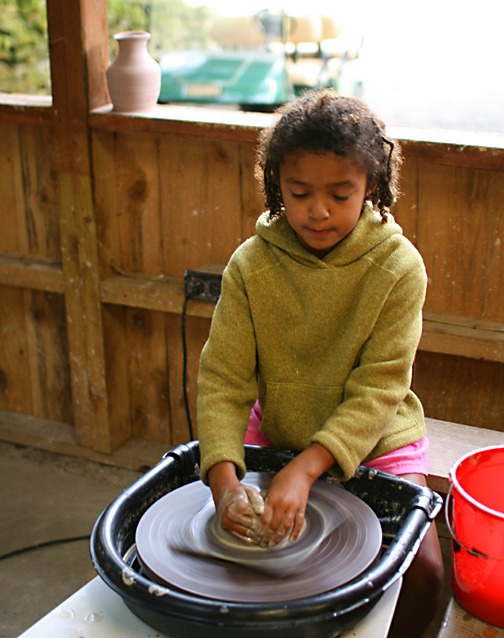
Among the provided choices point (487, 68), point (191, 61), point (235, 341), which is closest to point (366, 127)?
point (235, 341)

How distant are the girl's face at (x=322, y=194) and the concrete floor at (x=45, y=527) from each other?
1.19 metres

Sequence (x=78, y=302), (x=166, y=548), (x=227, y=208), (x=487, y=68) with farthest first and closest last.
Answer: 1. (x=487, y=68)
2. (x=78, y=302)
3. (x=227, y=208)
4. (x=166, y=548)

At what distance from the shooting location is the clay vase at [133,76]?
8.53ft

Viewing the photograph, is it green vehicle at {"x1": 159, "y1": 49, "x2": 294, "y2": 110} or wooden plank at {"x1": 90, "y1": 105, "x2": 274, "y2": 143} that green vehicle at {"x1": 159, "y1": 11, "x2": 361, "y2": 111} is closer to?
green vehicle at {"x1": 159, "y1": 49, "x2": 294, "y2": 110}

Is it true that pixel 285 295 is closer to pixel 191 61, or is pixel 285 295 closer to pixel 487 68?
pixel 191 61

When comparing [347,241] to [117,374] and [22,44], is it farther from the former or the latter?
[22,44]

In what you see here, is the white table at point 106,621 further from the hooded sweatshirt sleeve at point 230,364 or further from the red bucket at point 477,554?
the hooded sweatshirt sleeve at point 230,364

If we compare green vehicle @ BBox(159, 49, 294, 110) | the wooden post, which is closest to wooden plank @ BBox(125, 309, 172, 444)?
the wooden post

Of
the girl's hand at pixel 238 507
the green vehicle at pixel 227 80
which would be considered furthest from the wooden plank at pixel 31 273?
the green vehicle at pixel 227 80

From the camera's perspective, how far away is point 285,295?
175cm

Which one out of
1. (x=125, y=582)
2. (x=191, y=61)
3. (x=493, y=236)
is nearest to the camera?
(x=125, y=582)

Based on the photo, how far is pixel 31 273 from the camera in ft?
9.80

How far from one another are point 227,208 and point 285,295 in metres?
0.99

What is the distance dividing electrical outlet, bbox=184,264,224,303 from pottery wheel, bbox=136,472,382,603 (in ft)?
3.90
